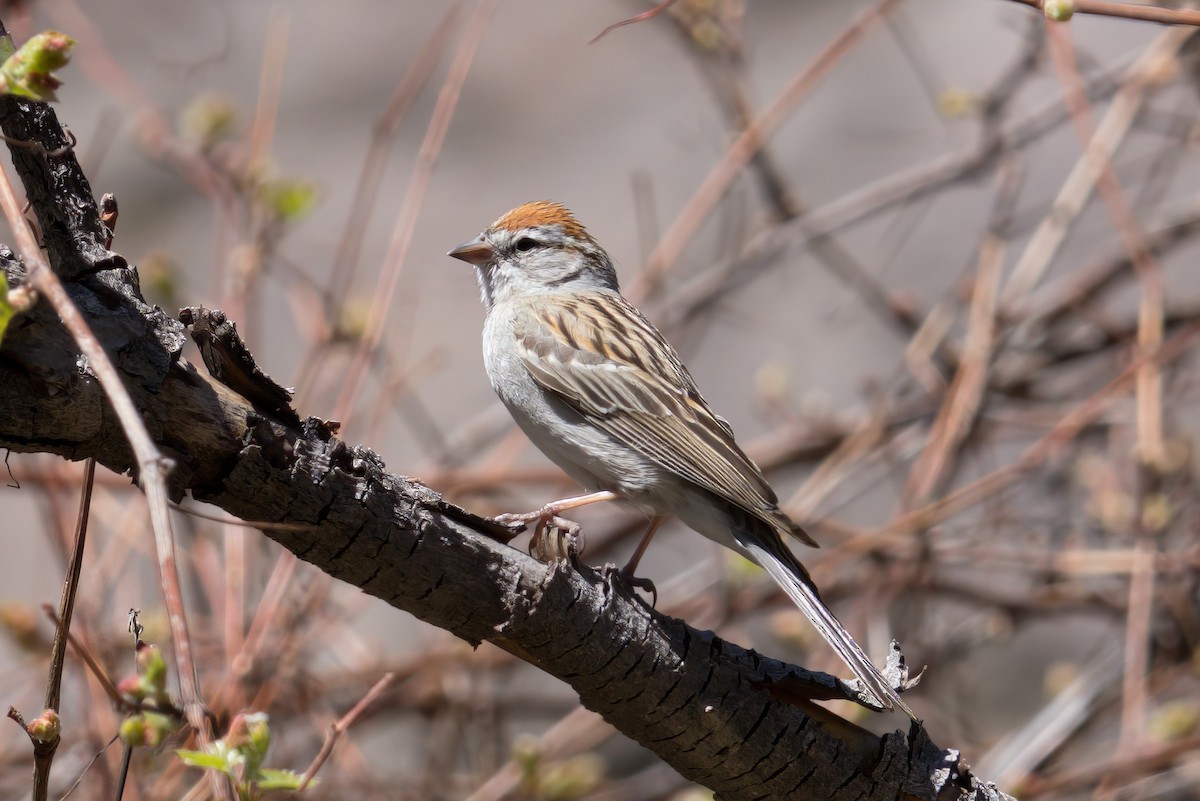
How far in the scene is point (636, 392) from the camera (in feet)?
11.5

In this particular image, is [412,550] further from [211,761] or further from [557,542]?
[211,761]

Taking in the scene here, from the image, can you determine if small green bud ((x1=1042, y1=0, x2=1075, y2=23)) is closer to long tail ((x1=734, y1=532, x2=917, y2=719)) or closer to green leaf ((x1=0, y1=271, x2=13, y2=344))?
long tail ((x1=734, y1=532, x2=917, y2=719))

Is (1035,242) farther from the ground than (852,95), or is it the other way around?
(852,95)

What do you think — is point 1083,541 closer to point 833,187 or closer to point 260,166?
point 833,187

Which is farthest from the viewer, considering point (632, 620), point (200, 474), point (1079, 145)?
point (1079, 145)

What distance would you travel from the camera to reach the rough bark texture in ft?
5.90

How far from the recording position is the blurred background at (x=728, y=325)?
4258 mm

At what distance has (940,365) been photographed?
18.1 feet

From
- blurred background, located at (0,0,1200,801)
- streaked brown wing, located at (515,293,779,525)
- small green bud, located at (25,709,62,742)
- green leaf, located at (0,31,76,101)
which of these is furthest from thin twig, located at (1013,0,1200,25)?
blurred background, located at (0,0,1200,801)

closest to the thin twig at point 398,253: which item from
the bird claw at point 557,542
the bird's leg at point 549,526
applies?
the bird's leg at point 549,526

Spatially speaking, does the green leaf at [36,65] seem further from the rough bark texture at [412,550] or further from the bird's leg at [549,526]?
the bird's leg at [549,526]

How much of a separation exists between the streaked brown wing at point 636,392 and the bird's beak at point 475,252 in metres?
0.38

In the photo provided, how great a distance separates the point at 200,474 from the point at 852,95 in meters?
5.35

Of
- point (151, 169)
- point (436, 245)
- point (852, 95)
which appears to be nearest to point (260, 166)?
point (436, 245)
